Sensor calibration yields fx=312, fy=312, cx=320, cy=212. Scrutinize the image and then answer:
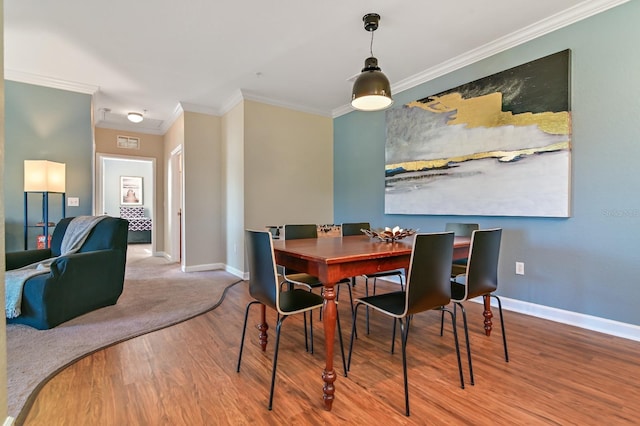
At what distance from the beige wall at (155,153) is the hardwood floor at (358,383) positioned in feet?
15.0

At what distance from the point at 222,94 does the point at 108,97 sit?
1715mm

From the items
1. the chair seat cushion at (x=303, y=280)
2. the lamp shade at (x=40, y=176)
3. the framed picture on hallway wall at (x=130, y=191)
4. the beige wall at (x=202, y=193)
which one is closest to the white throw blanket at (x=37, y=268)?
the lamp shade at (x=40, y=176)

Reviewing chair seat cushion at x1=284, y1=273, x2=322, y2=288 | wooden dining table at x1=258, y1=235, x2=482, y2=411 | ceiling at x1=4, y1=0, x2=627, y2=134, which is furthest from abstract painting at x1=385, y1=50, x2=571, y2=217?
chair seat cushion at x1=284, y1=273, x2=322, y2=288

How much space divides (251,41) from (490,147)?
2585 millimetres

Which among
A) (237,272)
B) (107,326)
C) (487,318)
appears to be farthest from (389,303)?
(237,272)

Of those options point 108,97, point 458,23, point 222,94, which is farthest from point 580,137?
point 108,97

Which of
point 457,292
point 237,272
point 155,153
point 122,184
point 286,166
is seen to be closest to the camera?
point 457,292

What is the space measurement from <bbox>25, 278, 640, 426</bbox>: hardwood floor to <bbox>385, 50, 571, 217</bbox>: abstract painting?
4.07ft

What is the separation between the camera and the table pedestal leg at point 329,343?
1.56 metres

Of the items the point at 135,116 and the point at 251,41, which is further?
the point at 135,116

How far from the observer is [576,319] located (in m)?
2.61

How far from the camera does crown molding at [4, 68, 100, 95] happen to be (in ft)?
12.2

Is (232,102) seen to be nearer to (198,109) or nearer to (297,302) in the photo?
(198,109)

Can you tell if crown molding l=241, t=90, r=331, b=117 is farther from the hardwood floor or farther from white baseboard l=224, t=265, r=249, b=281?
the hardwood floor
